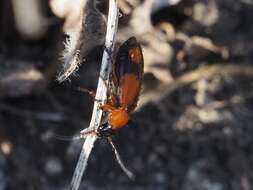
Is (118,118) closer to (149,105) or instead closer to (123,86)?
(123,86)

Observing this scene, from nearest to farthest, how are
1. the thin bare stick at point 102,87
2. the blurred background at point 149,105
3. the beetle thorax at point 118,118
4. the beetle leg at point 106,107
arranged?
1. the thin bare stick at point 102,87
2. the beetle leg at point 106,107
3. the beetle thorax at point 118,118
4. the blurred background at point 149,105

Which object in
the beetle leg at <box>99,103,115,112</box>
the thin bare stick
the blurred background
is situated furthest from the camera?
the blurred background

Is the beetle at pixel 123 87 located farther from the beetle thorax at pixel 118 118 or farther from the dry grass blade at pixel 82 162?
the dry grass blade at pixel 82 162

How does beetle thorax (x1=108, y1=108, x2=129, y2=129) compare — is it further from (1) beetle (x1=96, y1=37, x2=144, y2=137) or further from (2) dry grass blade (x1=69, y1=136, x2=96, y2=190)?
(2) dry grass blade (x1=69, y1=136, x2=96, y2=190)

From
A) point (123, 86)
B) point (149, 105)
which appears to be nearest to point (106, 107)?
point (123, 86)

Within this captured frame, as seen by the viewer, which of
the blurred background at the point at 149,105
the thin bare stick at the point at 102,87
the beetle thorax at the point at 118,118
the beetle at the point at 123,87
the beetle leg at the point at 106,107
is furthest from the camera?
the blurred background at the point at 149,105

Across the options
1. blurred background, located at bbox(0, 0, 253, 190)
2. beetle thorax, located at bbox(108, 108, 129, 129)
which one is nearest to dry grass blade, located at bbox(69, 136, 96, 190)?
beetle thorax, located at bbox(108, 108, 129, 129)

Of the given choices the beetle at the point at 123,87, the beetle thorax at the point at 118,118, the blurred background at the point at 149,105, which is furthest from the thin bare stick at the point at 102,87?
the blurred background at the point at 149,105
